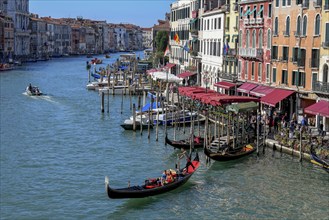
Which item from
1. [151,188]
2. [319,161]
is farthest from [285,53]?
[151,188]

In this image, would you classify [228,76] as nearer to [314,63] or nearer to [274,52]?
[274,52]

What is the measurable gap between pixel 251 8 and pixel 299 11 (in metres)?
5.15

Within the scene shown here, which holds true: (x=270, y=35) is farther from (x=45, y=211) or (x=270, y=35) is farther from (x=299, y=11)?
(x=45, y=211)

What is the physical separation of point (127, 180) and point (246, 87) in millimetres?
11700

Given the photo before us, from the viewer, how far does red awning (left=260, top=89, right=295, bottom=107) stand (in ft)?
76.2

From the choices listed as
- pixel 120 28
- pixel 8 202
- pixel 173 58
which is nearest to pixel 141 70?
pixel 173 58

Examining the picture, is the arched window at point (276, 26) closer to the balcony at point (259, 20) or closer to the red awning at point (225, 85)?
the balcony at point (259, 20)

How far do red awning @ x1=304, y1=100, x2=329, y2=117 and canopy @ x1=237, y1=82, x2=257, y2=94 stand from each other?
20.8ft

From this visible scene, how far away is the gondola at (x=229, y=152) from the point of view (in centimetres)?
1869

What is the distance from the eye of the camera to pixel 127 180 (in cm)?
1722

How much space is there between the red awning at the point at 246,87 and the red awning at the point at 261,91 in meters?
0.50

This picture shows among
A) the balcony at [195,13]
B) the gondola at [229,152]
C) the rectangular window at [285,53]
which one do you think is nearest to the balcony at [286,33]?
the rectangular window at [285,53]

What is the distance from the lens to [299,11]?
22844 mm

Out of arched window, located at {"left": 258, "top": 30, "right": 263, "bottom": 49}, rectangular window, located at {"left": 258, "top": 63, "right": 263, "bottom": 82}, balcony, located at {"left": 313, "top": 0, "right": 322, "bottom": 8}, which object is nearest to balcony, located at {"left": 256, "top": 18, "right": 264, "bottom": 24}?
arched window, located at {"left": 258, "top": 30, "right": 263, "bottom": 49}
